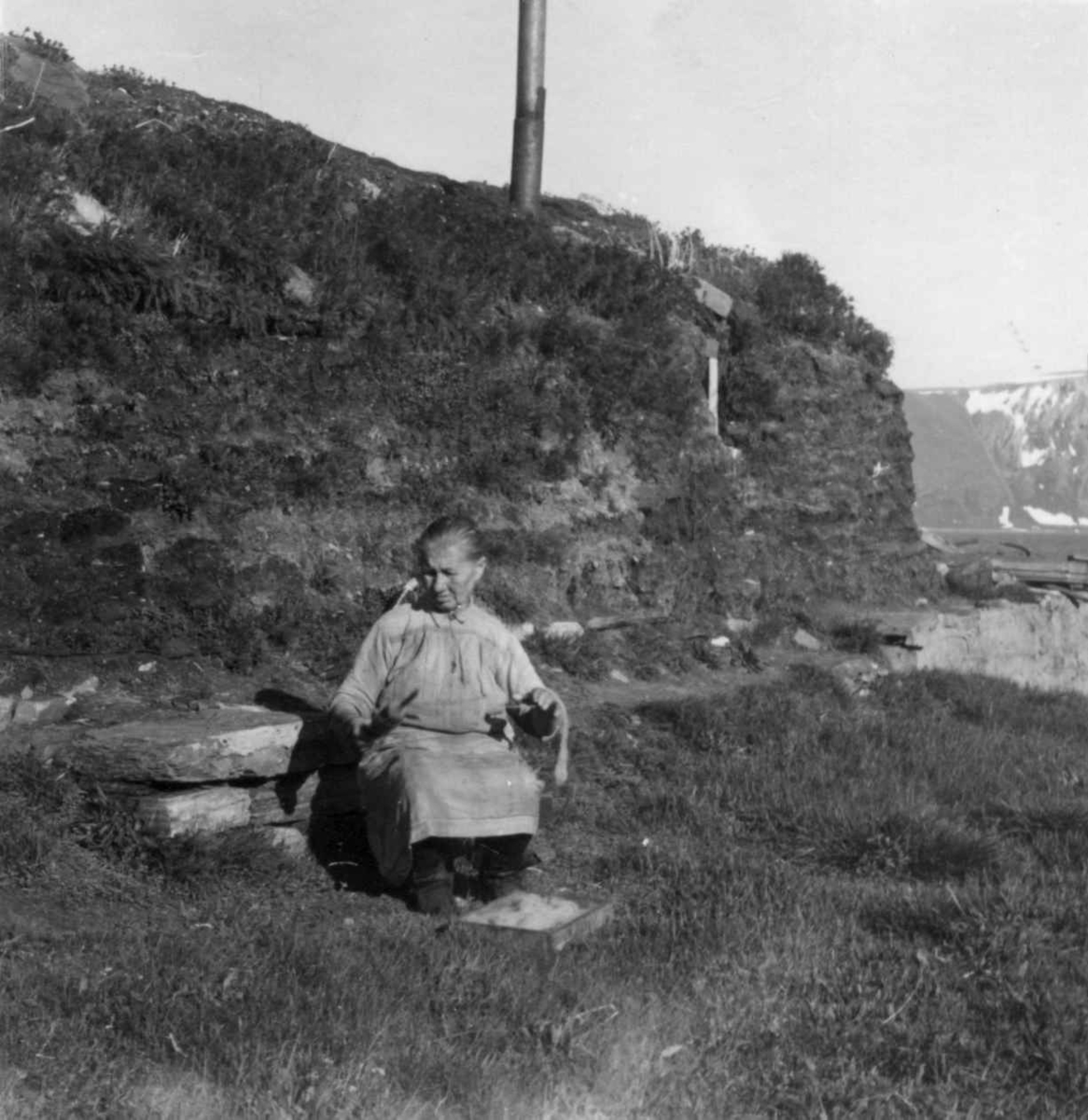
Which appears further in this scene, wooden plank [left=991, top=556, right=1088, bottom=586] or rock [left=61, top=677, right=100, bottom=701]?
wooden plank [left=991, top=556, right=1088, bottom=586]

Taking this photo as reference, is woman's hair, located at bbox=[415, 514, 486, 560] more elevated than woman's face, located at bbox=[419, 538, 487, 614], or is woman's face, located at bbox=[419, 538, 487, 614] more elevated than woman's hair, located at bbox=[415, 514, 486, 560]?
woman's hair, located at bbox=[415, 514, 486, 560]

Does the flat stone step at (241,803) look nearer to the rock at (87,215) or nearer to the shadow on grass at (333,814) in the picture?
the shadow on grass at (333,814)

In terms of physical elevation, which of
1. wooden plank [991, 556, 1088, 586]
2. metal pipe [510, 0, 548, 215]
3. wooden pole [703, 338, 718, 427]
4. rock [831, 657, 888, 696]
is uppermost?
metal pipe [510, 0, 548, 215]

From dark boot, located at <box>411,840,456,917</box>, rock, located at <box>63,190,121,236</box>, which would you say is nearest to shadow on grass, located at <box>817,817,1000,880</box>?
dark boot, located at <box>411,840,456,917</box>

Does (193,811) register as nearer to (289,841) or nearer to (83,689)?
(289,841)

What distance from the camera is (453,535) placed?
576 cm

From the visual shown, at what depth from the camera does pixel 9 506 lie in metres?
7.39

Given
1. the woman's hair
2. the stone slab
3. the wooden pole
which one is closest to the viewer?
the woman's hair

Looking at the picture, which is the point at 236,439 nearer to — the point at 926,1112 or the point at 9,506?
the point at 9,506

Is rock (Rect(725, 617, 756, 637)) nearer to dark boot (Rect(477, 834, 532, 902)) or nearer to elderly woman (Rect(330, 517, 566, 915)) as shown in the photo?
elderly woman (Rect(330, 517, 566, 915))

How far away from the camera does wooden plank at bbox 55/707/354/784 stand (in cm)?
575

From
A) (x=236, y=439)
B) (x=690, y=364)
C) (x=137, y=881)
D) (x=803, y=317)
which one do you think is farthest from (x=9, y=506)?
(x=803, y=317)

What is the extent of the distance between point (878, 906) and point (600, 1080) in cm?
213

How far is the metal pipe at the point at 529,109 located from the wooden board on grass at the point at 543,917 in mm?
9810
